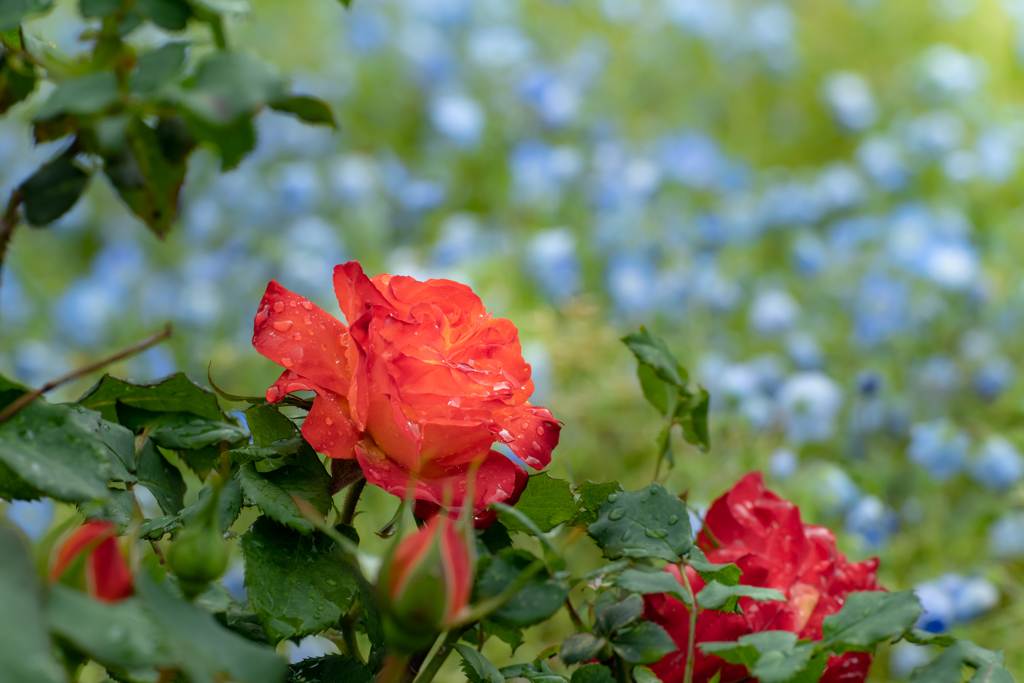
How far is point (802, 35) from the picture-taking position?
255 centimetres

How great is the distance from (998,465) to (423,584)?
0.88m

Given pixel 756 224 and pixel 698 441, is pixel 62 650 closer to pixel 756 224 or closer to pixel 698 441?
pixel 698 441

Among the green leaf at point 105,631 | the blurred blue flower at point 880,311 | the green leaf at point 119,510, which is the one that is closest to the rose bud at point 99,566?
the green leaf at point 105,631

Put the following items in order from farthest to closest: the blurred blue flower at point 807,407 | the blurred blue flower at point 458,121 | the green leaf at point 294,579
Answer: the blurred blue flower at point 458,121 → the blurred blue flower at point 807,407 → the green leaf at point 294,579

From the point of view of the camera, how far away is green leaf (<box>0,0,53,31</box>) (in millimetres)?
294

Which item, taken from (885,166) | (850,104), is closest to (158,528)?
(885,166)

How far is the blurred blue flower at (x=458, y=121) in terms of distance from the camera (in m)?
1.65

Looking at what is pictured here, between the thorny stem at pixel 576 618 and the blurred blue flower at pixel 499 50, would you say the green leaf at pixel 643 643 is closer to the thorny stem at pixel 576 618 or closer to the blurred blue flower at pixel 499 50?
the thorny stem at pixel 576 618

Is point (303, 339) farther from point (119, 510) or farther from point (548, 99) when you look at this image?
point (548, 99)

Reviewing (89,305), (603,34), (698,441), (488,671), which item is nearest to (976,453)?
(698,441)

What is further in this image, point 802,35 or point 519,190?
point 802,35

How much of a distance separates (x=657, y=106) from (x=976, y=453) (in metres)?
1.41

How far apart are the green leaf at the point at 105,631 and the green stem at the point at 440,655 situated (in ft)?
0.40

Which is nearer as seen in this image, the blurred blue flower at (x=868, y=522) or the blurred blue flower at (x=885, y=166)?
the blurred blue flower at (x=868, y=522)
